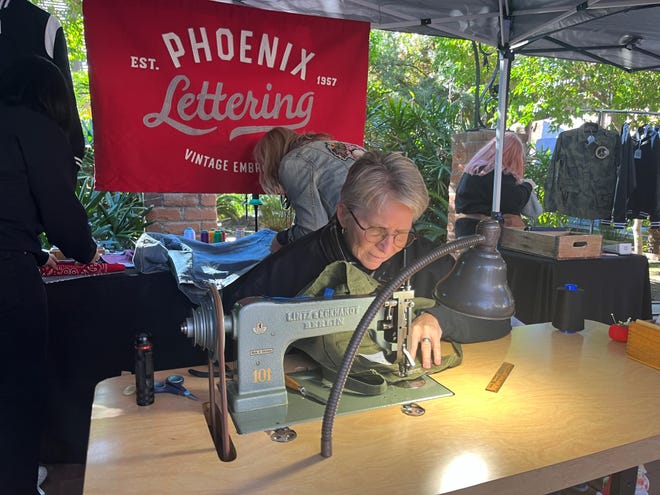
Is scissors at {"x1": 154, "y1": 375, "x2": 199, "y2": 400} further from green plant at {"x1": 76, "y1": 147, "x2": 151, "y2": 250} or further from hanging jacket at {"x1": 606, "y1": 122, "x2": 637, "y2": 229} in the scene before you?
hanging jacket at {"x1": 606, "y1": 122, "x2": 637, "y2": 229}

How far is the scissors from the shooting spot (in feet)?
3.92

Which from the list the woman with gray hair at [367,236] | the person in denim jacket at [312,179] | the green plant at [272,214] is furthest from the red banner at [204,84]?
the green plant at [272,214]

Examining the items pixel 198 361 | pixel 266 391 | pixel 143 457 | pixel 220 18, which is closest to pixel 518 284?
pixel 198 361

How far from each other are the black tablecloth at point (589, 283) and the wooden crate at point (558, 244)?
37mm

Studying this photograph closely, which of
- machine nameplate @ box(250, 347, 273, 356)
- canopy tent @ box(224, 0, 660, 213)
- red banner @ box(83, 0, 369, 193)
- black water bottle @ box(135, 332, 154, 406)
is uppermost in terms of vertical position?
canopy tent @ box(224, 0, 660, 213)

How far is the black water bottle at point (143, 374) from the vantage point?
114cm

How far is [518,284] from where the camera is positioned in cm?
333

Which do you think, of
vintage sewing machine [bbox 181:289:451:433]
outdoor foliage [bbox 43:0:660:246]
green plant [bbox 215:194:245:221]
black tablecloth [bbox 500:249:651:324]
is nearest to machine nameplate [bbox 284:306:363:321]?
vintage sewing machine [bbox 181:289:451:433]

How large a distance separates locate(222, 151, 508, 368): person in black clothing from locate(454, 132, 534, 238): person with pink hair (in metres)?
2.14

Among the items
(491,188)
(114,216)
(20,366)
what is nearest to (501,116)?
(491,188)

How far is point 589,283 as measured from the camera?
3186mm

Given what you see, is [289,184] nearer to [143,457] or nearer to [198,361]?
[198,361]

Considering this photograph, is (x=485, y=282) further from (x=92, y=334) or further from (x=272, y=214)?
(x=272, y=214)

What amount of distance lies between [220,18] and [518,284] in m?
2.34
